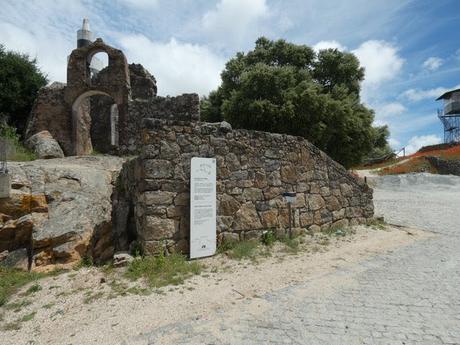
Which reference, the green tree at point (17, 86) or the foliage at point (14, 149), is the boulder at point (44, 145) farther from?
the green tree at point (17, 86)

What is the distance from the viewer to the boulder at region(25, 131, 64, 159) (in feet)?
36.6

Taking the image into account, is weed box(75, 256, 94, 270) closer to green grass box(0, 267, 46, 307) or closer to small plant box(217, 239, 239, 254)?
green grass box(0, 267, 46, 307)

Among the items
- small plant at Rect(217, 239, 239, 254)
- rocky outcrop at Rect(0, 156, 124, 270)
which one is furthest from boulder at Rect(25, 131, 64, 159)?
small plant at Rect(217, 239, 239, 254)

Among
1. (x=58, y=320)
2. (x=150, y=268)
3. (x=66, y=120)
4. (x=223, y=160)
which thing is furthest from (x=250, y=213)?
(x=66, y=120)

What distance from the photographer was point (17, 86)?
14258 millimetres

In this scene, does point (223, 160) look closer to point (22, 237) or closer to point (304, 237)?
point (304, 237)

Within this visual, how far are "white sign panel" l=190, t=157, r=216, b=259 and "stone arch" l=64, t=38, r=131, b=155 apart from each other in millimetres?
7573

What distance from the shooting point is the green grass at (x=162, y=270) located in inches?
192

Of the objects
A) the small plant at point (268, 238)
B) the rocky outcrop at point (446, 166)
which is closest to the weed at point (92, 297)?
the small plant at point (268, 238)

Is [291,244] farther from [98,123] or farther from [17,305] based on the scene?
[98,123]

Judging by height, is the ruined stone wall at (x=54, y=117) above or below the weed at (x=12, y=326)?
above

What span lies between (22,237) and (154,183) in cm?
247

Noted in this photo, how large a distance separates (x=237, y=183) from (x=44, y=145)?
8207 millimetres

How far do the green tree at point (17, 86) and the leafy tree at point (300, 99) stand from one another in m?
8.17
